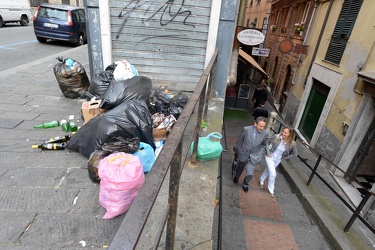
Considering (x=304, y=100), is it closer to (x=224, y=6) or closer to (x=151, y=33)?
(x=224, y=6)

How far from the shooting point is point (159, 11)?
4.27 metres

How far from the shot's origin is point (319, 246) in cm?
375

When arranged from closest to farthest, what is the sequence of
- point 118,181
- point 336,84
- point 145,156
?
point 118,181 → point 145,156 → point 336,84

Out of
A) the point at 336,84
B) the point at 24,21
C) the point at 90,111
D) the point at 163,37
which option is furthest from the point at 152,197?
the point at 24,21

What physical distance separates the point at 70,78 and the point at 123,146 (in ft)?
8.69

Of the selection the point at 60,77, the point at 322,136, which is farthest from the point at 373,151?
the point at 60,77

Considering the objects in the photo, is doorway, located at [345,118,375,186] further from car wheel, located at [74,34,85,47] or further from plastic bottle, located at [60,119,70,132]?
car wheel, located at [74,34,85,47]

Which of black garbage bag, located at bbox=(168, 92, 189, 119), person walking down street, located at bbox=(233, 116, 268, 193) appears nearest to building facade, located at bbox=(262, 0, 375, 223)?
person walking down street, located at bbox=(233, 116, 268, 193)

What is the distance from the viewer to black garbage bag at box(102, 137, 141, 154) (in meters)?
2.37

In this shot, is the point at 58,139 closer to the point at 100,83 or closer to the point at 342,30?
the point at 100,83

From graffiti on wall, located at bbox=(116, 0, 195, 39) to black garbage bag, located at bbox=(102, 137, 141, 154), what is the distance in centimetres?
286

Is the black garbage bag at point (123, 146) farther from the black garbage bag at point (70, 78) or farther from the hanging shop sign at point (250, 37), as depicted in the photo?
the hanging shop sign at point (250, 37)

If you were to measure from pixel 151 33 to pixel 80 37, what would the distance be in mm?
9119

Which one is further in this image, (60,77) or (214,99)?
(214,99)
